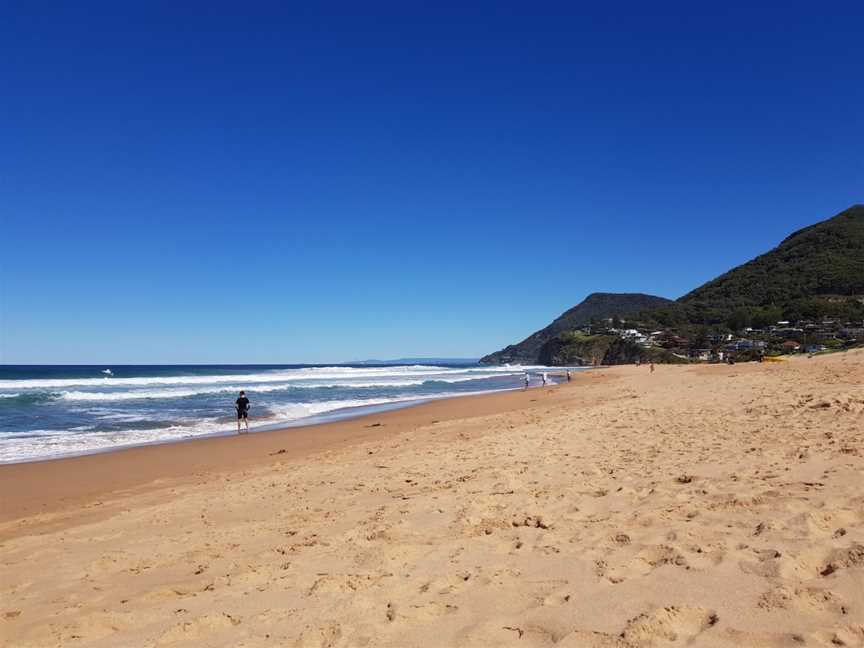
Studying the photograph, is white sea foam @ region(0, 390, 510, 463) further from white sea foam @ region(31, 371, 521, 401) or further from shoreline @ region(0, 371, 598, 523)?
white sea foam @ region(31, 371, 521, 401)

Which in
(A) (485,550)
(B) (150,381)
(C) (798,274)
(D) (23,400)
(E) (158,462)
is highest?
(C) (798,274)

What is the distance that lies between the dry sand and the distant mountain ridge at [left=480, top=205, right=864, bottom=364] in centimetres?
8319

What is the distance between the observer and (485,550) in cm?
458

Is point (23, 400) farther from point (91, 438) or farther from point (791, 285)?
point (791, 285)

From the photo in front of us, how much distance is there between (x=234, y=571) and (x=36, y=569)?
2.29 m

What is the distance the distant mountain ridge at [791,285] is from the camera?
8200cm

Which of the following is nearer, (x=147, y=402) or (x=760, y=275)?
Result: (x=147, y=402)

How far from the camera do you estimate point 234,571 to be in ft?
15.4

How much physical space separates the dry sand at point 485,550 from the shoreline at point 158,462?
0.77ft

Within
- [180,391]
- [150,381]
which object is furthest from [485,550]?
[150,381]

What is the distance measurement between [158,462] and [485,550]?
427 inches

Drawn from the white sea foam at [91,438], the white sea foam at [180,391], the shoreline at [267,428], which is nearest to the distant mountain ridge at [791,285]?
the white sea foam at [180,391]

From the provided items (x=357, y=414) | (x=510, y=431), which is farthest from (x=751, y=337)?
(x=510, y=431)

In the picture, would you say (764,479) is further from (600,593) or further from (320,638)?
(320,638)
